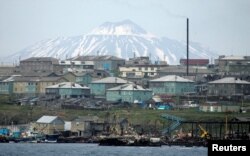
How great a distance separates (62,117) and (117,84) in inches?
1124

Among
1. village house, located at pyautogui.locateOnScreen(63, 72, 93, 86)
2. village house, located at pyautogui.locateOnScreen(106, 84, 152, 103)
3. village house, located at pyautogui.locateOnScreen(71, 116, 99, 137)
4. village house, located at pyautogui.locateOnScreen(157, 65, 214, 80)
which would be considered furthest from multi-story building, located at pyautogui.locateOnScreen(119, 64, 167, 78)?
village house, located at pyautogui.locateOnScreen(71, 116, 99, 137)

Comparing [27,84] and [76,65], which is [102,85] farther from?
[76,65]

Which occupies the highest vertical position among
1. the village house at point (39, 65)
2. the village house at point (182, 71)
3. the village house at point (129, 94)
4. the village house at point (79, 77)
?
the village house at point (39, 65)

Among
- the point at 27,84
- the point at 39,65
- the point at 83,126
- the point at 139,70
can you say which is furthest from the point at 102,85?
the point at 83,126

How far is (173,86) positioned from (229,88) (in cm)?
881

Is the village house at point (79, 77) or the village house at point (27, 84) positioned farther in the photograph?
the village house at point (79, 77)

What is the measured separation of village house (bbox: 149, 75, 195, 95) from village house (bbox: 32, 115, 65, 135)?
34.1 m

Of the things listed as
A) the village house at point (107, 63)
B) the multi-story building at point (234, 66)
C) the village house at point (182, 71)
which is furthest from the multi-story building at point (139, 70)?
the multi-story building at point (234, 66)

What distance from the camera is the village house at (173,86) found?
129875mm

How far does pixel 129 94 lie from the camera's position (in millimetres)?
122625

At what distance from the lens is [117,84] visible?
131625mm

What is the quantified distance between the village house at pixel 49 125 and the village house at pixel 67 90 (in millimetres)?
23459

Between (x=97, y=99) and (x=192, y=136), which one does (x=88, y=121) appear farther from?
(x=97, y=99)

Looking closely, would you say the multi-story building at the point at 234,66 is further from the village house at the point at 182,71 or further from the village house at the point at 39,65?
the village house at the point at 39,65
